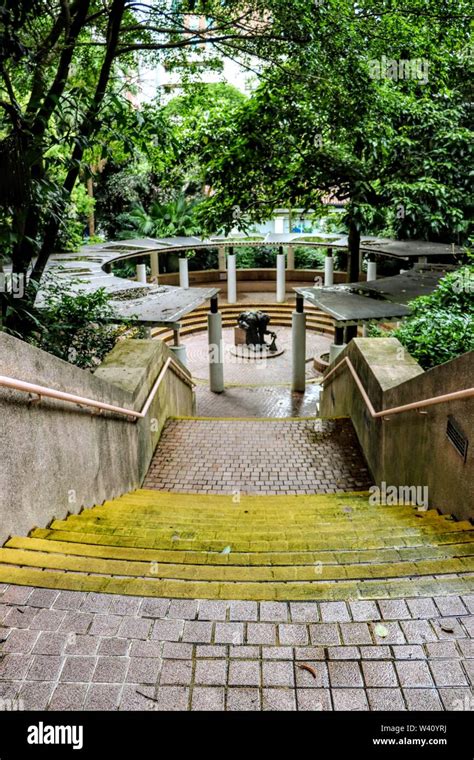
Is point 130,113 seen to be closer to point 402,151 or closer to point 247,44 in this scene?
point 247,44

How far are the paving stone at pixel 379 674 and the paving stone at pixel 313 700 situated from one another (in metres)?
0.19

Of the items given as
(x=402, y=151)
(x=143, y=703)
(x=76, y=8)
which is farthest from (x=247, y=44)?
Result: (x=143, y=703)

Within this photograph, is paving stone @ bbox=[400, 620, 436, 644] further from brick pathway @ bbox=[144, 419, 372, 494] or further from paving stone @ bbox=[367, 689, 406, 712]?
brick pathway @ bbox=[144, 419, 372, 494]

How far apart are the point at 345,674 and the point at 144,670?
84cm

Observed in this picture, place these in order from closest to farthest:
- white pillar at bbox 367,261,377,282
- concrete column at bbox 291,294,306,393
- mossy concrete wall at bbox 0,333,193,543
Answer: mossy concrete wall at bbox 0,333,193,543
concrete column at bbox 291,294,306,393
white pillar at bbox 367,261,377,282

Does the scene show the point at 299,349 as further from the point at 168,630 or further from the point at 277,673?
the point at 277,673

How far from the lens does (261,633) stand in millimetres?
2441

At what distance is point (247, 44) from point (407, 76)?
13.6 feet

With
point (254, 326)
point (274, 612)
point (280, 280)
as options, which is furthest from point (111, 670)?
point (280, 280)

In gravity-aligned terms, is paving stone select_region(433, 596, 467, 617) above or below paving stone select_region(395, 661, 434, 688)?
below

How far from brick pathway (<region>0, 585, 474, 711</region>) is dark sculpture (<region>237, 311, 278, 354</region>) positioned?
612 inches

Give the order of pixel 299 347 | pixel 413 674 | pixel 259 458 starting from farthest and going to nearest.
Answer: pixel 299 347 → pixel 259 458 → pixel 413 674

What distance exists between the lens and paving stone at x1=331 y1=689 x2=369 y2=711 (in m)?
2.04

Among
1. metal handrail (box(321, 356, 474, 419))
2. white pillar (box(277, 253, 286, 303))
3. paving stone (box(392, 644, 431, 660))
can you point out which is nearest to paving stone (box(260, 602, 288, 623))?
paving stone (box(392, 644, 431, 660))
